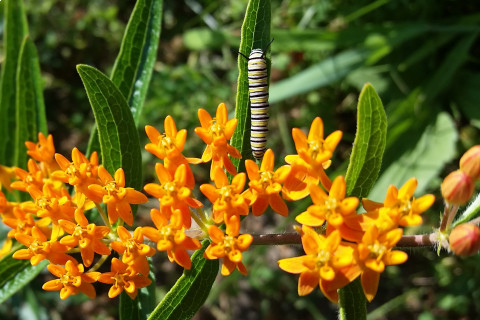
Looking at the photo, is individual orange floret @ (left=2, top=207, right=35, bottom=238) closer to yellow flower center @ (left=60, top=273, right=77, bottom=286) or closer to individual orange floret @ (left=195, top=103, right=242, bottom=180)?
yellow flower center @ (left=60, top=273, right=77, bottom=286)

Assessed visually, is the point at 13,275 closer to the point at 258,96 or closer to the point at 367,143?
the point at 258,96

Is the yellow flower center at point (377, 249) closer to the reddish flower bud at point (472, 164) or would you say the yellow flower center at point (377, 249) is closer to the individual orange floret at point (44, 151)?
the reddish flower bud at point (472, 164)

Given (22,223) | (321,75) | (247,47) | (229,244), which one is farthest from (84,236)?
(321,75)

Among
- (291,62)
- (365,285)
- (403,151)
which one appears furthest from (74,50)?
(365,285)

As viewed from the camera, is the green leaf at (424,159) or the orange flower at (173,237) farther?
the green leaf at (424,159)

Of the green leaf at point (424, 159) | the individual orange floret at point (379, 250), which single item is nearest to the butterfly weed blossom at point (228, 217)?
the individual orange floret at point (379, 250)

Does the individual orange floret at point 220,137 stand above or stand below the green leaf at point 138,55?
below

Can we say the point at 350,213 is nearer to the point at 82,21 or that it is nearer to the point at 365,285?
the point at 365,285

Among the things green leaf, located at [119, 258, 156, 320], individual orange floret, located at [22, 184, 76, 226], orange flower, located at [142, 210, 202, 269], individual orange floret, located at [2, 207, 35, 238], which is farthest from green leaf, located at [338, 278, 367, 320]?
individual orange floret, located at [2, 207, 35, 238]
